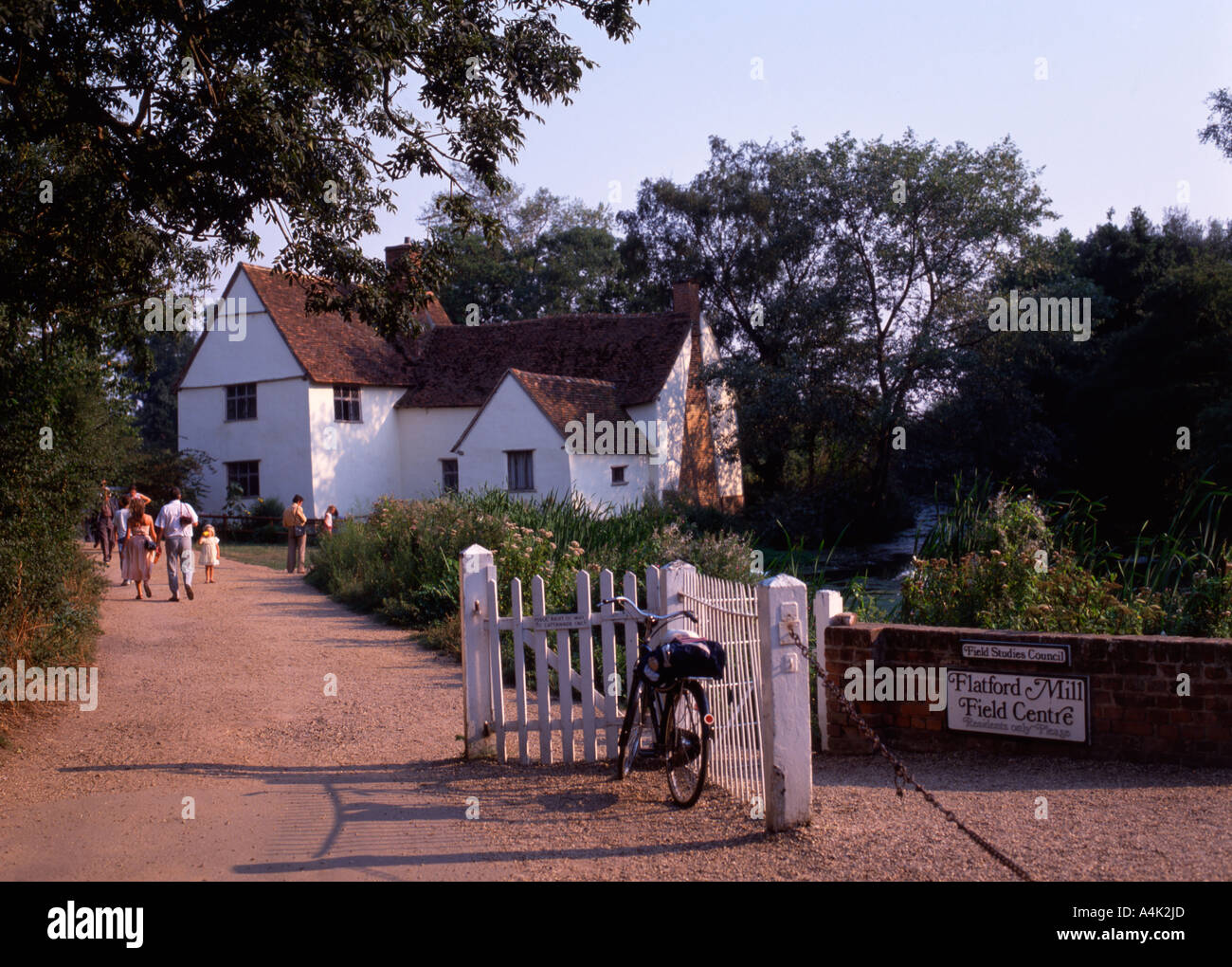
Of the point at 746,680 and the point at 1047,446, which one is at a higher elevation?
the point at 1047,446

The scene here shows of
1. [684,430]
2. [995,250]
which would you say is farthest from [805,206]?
[684,430]

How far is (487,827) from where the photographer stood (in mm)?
5695

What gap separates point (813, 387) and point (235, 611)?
72.6 feet

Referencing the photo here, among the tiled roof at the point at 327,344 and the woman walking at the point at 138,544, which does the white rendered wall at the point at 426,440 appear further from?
the woman walking at the point at 138,544

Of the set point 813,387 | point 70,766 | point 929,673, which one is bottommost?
point 70,766

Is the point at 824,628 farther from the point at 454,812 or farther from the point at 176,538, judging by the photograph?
the point at 176,538

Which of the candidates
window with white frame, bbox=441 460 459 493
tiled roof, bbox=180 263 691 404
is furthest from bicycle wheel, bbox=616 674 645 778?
window with white frame, bbox=441 460 459 493

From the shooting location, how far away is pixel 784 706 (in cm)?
531

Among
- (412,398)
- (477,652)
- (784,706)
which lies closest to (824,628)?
(784,706)

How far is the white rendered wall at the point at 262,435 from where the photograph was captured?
33844 millimetres

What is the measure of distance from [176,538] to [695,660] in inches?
514
